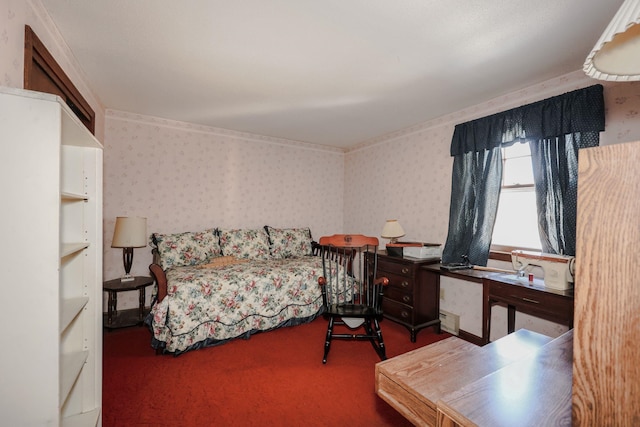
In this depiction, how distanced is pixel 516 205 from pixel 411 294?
4.12 feet

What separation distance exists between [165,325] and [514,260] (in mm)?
2835

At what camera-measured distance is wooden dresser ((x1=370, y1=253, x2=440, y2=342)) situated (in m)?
2.74

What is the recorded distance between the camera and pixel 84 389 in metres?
1.38

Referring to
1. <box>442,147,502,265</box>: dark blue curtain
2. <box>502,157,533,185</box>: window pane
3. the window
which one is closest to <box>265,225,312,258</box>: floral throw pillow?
<box>442,147,502,265</box>: dark blue curtain

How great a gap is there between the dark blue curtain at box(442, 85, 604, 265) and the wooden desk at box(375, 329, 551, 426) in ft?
4.04

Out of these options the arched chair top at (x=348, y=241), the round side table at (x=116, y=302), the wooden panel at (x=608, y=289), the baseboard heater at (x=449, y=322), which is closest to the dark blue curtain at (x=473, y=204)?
the baseboard heater at (x=449, y=322)

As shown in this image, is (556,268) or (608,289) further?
(556,268)

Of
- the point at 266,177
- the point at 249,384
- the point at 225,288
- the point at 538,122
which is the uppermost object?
the point at 538,122

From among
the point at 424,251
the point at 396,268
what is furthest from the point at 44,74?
the point at 424,251

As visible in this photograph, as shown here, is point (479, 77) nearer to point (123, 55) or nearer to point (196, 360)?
point (123, 55)

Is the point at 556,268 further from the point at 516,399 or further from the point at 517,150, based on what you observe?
the point at 516,399

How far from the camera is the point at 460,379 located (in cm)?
119

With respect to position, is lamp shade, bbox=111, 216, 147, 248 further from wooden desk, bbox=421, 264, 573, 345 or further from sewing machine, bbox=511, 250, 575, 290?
sewing machine, bbox=511, 250, 575, 290

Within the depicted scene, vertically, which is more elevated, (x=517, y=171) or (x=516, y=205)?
(x=517, y=171)
